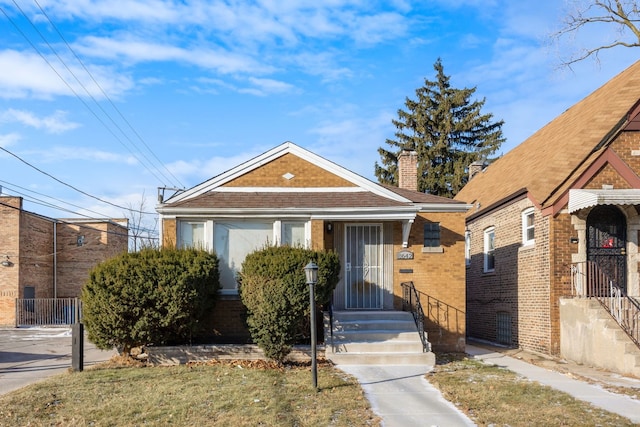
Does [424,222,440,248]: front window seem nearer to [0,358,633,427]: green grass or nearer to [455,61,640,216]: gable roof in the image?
[455,61,640,216]: gable roof

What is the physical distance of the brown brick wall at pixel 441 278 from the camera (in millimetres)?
15570

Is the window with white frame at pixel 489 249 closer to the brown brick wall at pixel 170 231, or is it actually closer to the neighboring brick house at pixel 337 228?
the neighboring brick house at pixel 337 228

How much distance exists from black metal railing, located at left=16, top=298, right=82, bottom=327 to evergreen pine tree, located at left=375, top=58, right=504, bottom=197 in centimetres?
2367

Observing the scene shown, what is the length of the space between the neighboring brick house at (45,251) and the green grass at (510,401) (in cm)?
2580

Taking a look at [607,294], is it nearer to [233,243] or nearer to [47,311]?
[233,243]

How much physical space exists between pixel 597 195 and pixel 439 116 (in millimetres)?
33080

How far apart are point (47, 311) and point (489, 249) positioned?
2368 centimetres

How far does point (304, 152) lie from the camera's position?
16.1 m

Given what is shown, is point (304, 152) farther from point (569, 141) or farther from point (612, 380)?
point (612, 380)

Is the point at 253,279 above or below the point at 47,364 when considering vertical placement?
above

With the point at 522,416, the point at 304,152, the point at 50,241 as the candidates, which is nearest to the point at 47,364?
the point at 304,152

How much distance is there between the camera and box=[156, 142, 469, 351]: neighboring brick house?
48.5ft

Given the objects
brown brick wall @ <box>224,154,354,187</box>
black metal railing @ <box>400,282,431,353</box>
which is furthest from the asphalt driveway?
black metal railing @ <box>400,282,431,353</box>

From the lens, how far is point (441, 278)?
15.7 metres
